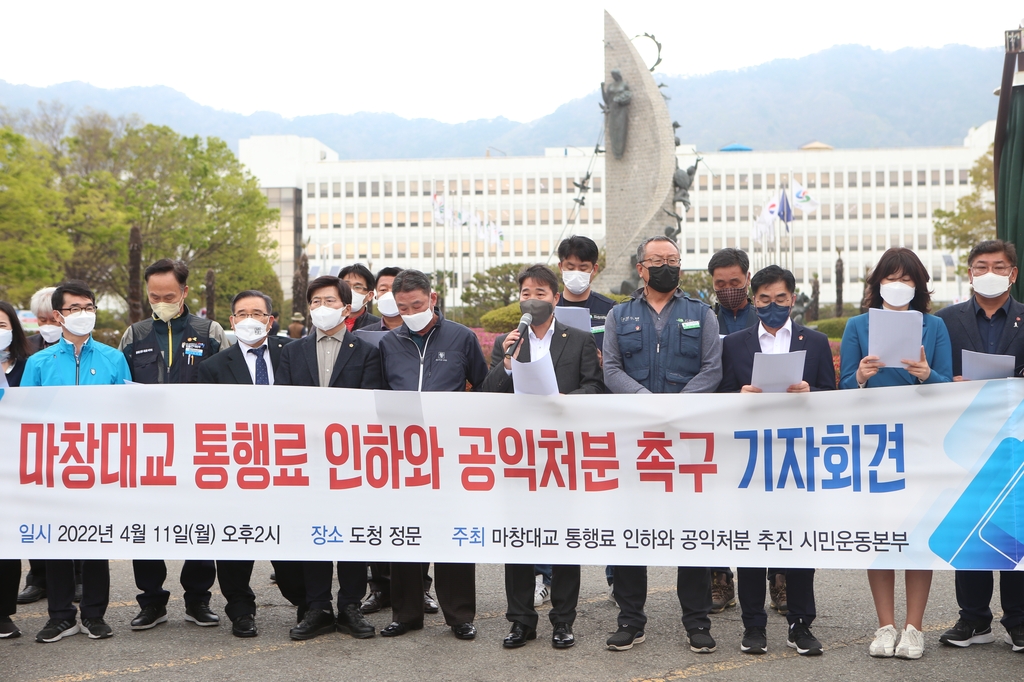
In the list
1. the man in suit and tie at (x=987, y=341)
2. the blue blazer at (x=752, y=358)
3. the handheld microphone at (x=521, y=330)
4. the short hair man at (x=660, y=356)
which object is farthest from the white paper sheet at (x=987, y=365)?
the handheld microphone at (x=521, y=330)

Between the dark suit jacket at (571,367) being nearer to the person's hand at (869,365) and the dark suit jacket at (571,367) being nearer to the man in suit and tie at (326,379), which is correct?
the man in suit and tie at (326,379)

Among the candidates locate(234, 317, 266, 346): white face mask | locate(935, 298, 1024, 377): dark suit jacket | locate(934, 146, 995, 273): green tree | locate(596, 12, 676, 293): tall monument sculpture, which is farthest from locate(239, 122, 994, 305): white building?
locate(935, 298, 1024, 377): dark suit jacket

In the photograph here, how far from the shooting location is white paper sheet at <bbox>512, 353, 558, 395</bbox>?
197 inches

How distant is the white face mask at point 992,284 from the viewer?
202 inches

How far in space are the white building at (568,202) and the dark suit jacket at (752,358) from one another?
7800 centimetres

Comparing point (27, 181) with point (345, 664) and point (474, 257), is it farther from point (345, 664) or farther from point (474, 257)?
point (474, 257)

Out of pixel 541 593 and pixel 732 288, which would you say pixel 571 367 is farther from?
pixel 541 593

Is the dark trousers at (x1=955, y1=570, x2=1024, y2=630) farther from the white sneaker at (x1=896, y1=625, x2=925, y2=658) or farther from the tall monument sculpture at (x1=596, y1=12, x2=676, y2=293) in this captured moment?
the tall monument sculpture at (x1=596, y1=12, x2=676, y2=293)

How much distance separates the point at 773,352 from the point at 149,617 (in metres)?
3.78

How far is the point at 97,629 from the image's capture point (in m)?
5.30

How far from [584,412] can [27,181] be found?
2907 centimetres

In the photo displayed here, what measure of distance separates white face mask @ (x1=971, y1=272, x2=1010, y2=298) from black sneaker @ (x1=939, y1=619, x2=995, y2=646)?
1.72 metres

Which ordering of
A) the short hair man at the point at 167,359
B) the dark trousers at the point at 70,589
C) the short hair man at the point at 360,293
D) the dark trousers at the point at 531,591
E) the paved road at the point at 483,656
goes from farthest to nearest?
the short hair man at the point at 360,293, the short hair man at the point at 167,359, the dark trousers at the point at 70,589, the dark trousers at the point at 531,591, the paved road at the point at 483,656

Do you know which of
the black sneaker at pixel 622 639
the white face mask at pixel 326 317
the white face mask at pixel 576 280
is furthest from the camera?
the white face mask at pixel 576 280
